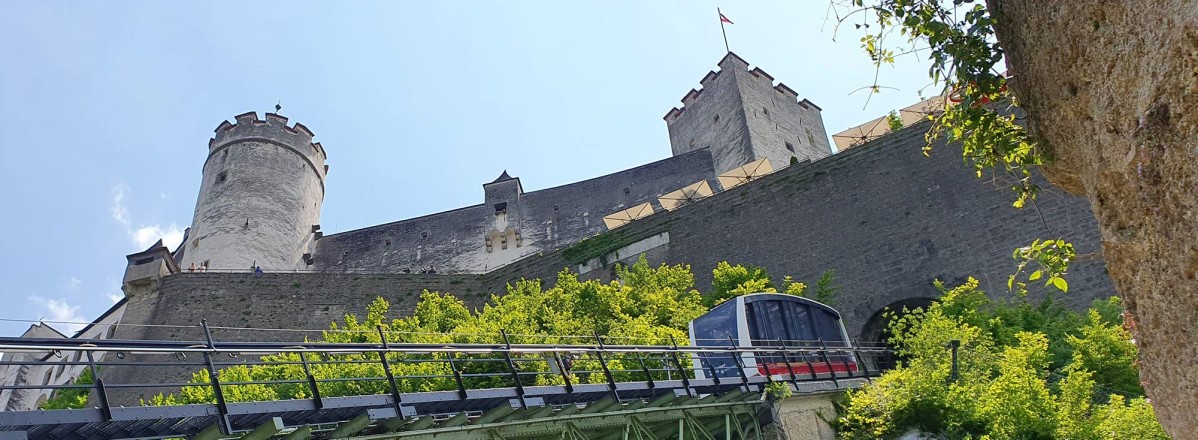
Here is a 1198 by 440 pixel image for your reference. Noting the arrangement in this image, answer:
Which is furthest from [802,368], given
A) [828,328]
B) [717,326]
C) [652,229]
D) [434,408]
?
[652,229]

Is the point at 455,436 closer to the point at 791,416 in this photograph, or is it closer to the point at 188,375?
the point at 791,416

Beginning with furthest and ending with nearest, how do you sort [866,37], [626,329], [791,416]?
[626,329] → [791,416] → [866,37]

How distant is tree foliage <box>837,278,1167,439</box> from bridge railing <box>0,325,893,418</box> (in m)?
0.89

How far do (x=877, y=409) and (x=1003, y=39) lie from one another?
8.31 meters

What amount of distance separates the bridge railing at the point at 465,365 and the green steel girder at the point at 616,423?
0.18 metres

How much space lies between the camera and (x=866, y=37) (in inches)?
178

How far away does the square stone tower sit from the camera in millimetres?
32031

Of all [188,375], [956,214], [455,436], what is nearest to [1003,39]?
[455,436]

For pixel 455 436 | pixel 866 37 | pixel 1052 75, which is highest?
pixel 866 37

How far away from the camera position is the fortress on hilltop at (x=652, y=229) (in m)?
19.0

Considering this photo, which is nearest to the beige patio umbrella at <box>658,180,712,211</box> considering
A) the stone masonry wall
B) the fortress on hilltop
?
the fortress on hilltop

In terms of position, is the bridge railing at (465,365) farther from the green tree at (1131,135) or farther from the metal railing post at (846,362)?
the green tree at (1131,135)

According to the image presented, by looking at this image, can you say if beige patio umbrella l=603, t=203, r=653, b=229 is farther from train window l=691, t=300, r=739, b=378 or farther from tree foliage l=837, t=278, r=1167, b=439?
tree foliage l=837, t=278, r=1167, b=439

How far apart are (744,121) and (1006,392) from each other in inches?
906
